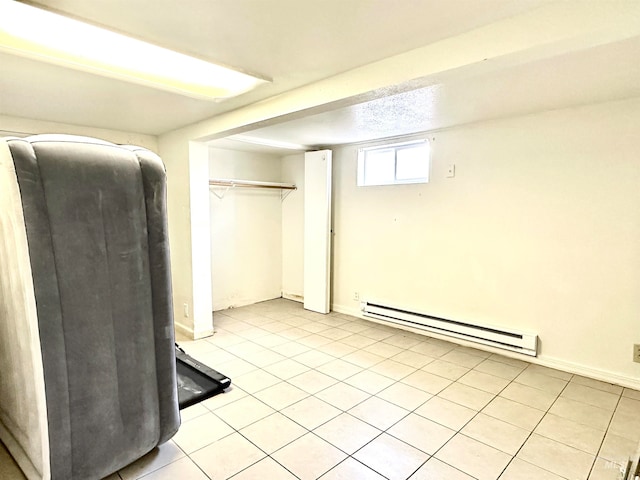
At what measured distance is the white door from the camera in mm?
4375

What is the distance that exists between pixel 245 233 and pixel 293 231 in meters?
0.72

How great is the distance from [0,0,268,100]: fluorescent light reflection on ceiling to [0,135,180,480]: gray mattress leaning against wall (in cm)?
60

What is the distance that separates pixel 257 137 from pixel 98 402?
118 inches

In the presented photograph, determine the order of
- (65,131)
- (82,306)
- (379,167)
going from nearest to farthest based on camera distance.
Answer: (82,306) < (65,131) < (379,167)

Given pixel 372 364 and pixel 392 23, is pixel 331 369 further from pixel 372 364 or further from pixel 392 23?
pixel 392 23

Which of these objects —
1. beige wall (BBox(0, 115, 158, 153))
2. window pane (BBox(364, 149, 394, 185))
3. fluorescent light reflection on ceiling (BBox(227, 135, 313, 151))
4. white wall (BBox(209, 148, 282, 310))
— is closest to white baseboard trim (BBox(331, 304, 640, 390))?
window pane (BBox(364, 149, 394, 185))

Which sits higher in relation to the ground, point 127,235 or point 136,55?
point 136,55

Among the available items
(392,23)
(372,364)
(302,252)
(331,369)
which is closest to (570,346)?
(372,364)

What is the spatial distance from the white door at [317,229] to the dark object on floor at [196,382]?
1931 millimetres

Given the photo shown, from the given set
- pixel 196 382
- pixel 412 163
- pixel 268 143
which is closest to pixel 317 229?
pixel 268 143

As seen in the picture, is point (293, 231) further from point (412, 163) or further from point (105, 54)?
point (105, 54)

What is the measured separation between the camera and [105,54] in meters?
1.95

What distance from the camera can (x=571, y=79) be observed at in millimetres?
2121

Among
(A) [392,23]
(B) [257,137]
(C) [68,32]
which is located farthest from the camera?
(B) [257,137]
